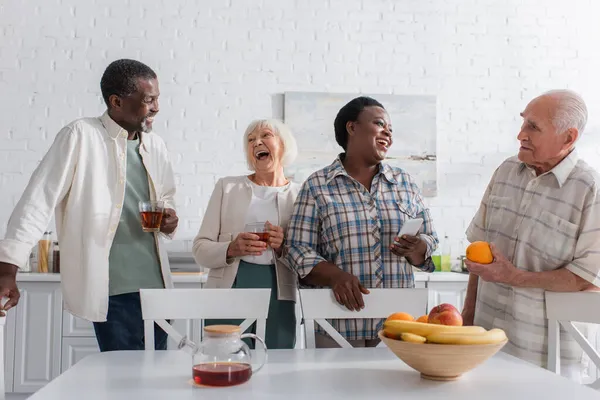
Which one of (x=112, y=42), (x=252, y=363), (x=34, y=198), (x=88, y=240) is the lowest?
(x=252, y=363)

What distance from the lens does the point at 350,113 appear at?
238cm

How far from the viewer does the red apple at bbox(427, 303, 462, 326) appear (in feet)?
4.54

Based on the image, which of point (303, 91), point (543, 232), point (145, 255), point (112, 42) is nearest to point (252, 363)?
point (145, 255)

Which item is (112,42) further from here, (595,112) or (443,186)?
(595,112)

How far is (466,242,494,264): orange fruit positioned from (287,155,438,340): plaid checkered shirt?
265 mm

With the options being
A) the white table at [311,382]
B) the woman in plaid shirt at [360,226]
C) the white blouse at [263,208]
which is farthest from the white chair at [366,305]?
the white table at [311,382]

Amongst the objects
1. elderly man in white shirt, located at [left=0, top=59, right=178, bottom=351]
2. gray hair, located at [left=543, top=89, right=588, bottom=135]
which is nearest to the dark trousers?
elderly man in white shirt, located at [left=0, top=59, right=178, bottom=351]

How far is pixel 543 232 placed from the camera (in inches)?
79.4

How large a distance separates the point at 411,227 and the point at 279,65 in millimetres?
2317

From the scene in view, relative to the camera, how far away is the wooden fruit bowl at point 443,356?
1302mm

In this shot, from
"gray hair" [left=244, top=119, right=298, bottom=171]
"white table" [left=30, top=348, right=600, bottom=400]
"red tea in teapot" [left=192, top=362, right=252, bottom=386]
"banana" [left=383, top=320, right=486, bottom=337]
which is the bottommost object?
"white table" [left=30, top=348, right=600, bottom=400]

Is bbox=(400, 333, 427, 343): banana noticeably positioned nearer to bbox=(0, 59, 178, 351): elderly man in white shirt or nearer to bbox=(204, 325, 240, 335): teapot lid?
bbox=(204, 325, 240, 335): teapot lid

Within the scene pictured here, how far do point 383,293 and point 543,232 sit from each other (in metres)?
0.54

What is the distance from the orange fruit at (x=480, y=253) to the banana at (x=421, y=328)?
1.91ft
